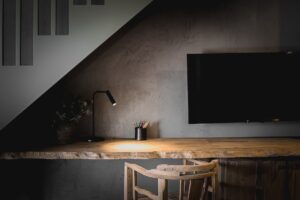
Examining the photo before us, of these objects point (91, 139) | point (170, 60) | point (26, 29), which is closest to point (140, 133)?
point (91, 139)

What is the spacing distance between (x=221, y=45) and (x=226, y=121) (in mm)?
780

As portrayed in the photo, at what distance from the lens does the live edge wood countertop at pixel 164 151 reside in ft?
7.48

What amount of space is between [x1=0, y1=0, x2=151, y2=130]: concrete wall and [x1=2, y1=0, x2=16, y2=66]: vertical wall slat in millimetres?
60

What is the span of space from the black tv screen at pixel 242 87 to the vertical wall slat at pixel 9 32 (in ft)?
5.14

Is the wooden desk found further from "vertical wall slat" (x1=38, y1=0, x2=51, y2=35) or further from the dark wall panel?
"vertical wall slat" (x1=38, y1=0, x2=51, y2=35)

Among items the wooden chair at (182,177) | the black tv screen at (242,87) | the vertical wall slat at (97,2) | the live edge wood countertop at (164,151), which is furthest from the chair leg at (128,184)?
the vertical wall slat at (97,2)

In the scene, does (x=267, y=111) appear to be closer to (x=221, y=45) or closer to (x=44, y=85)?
(x=221, y=45)

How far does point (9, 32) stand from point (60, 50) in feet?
1.47

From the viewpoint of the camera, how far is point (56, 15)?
254 cm

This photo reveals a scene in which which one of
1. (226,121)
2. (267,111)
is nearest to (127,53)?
(226,121)

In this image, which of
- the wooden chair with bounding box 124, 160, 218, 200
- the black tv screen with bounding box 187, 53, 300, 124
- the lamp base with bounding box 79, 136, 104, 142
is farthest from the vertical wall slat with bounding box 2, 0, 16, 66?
the black tv screen with bounding box 187, 53, 300, 124

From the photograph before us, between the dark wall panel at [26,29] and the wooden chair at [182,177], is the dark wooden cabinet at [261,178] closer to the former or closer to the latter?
the wooden chair at [182,177]

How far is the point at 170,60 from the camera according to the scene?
304cm

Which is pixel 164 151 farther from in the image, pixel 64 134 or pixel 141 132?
pixel 64 134
